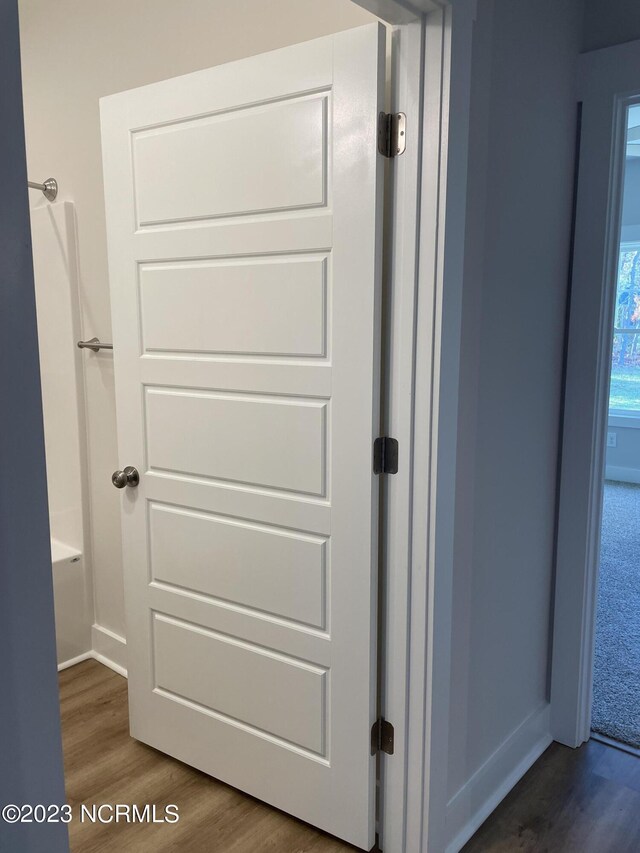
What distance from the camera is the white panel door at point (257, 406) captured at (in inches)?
64.0

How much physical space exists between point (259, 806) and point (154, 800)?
305mm

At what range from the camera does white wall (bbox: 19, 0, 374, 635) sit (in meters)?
2.04

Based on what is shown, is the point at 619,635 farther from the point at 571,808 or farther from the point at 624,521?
the point at 624,521

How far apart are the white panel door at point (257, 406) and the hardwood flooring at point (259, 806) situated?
8 centimetres

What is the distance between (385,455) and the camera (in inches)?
65.5

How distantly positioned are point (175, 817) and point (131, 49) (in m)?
2.35

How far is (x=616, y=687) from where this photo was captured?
2.63m

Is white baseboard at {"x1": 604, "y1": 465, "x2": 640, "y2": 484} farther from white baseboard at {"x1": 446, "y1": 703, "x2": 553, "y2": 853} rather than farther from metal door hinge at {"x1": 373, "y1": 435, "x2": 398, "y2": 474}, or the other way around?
metal door hinge at {"x1": 373, "y1": 435, "x2": 398, "y2": 474}

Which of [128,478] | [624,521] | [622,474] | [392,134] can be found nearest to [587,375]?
[392,134]

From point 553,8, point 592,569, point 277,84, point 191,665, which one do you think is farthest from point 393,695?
point 553,8

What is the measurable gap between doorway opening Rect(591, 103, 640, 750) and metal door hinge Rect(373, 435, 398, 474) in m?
0.95

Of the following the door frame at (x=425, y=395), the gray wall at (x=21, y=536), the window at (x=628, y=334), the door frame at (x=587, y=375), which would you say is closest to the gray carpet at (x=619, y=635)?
the door frame at (x=587, y=375)

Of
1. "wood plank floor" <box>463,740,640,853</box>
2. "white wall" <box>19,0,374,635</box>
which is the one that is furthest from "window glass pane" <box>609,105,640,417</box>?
"white wall" <box>19,0,374,635</box>

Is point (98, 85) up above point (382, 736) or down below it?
above
